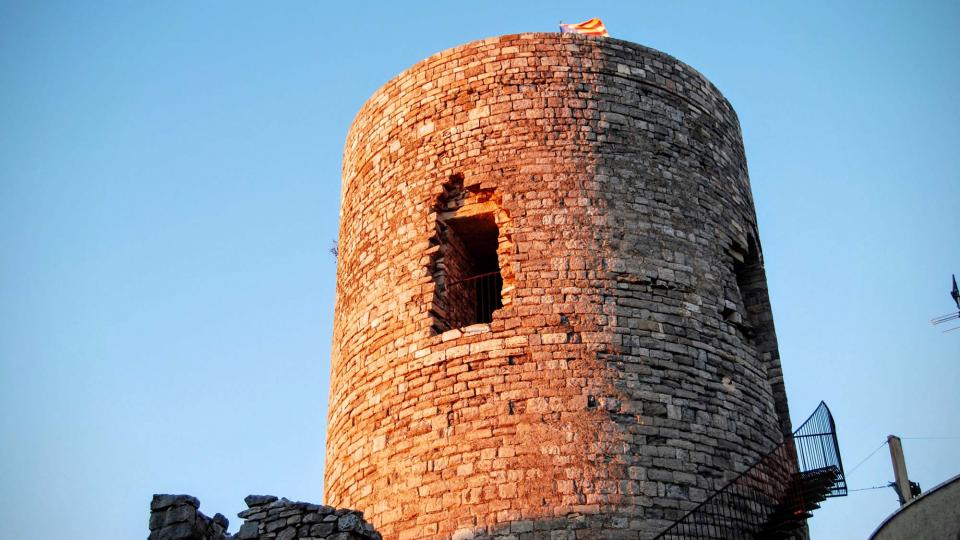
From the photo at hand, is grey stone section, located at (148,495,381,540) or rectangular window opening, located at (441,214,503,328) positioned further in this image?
rectangular window opening, located at (441,214,503,328)

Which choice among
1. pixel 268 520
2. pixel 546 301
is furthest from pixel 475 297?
pixel 268 520

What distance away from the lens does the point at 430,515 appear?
9430 mm

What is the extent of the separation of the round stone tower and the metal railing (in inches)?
1.0

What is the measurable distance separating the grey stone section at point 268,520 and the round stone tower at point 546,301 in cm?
126

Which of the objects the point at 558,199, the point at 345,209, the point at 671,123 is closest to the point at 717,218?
the point at 671,123

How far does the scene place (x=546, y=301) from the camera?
1008 cm

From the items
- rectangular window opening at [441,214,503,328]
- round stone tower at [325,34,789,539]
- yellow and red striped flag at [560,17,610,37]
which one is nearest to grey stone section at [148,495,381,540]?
round stone tower at [325,34,789,539]

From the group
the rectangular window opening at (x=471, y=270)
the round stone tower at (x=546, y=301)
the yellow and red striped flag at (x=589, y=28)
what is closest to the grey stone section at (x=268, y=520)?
the round stone tower at (x=546, y=301)

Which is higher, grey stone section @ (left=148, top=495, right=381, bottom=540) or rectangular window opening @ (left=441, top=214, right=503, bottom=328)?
rectangular window opening @ (left=441, top=214, right=503, bottom=328)

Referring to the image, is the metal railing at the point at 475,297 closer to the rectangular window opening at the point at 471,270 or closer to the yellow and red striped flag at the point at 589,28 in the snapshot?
the rectangular window opening at the point at 471,270

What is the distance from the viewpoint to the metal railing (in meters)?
10.9

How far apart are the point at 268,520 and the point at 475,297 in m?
3.64

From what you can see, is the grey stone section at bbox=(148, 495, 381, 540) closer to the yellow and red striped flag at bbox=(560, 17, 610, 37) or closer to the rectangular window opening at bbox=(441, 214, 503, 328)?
the rectangular window opening at bbox=(441, 214, 503, 328)

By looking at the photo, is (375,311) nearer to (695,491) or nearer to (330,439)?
(330,439)
